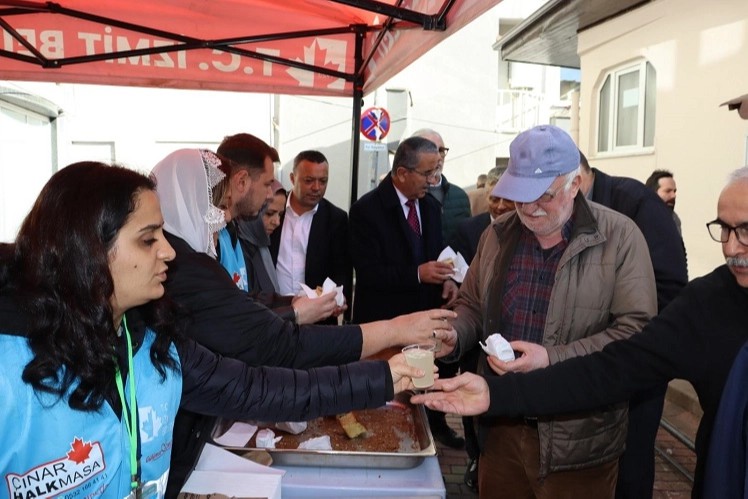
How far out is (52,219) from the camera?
4.85 feet

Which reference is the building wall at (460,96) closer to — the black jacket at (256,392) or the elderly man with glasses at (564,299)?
the elderly man with glasses at (564,299)

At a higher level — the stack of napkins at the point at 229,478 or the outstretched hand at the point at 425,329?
the outstretched hand at the point at 425,329

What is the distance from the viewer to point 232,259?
3.15 metres

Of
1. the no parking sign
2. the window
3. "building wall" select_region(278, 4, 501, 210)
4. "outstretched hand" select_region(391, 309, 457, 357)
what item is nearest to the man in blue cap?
"outstretched hand" select_region(391, 309, 457, 357)

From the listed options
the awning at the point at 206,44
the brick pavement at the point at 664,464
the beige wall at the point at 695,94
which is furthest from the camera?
the beige wall at the point at 695,94

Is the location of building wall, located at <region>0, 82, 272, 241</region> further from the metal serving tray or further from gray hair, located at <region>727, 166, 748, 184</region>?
gray hair, located at <region>727, 166, 748, 184</region>

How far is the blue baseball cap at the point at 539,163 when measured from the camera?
2.37 m

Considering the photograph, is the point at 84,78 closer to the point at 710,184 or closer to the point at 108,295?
the point at 108,295

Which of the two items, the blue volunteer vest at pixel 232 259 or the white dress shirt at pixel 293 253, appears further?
the white dress shirt at pixel 293 253

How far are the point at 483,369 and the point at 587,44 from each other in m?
8.08

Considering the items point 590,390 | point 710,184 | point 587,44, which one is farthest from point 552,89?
point 590,390

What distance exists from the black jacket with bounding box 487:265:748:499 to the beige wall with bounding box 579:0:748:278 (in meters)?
4.98

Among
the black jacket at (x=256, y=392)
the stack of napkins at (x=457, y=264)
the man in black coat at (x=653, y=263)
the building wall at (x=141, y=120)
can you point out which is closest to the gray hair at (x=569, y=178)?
the man in black coat at (x=653, y=263)

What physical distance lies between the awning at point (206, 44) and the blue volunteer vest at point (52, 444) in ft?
9.24
